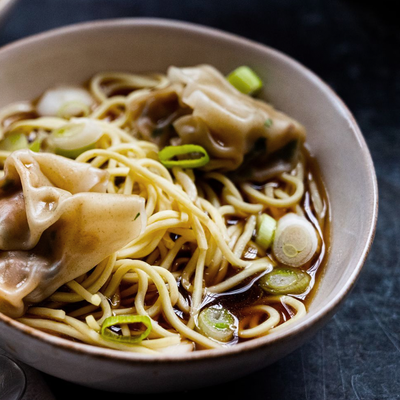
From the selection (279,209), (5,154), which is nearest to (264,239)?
(279,209)

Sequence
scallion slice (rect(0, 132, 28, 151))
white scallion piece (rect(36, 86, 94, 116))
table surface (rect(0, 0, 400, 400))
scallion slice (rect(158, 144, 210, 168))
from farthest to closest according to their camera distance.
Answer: white scallion piece (rect(36, 86, 94, 116)) < scallion slice (rect(0, 132, 28, 151)) < scallion slice (rect(158, 144, 210, 168)) < table surface (rect(0, 0, 400, 400))

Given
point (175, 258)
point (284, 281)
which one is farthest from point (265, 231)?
point (175, 258)

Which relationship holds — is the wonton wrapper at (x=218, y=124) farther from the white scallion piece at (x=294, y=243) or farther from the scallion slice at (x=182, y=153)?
the white scallion piece at (x=294, y=243)

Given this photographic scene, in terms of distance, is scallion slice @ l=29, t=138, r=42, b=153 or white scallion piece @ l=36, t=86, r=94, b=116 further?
white scallion piece @ l=36, t=86, r=94, b=116

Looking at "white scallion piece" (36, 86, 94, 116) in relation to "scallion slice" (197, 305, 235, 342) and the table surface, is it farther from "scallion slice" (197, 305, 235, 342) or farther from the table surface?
"scallion slice" (197, 305, 235, 342)

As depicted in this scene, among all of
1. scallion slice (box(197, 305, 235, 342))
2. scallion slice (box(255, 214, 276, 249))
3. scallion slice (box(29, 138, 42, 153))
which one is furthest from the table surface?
scallion slice (box(29, 138, 42, 153))

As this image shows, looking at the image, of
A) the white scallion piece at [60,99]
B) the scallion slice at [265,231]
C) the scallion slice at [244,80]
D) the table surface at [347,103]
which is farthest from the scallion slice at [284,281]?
the white scallion piece at [60,99]

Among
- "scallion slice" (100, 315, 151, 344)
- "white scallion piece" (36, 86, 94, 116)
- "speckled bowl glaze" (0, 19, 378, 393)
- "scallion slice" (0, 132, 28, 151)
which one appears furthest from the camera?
"white scallion piece" (36, 86, 94, 116)

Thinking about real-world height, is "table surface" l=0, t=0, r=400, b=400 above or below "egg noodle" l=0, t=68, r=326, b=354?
below
